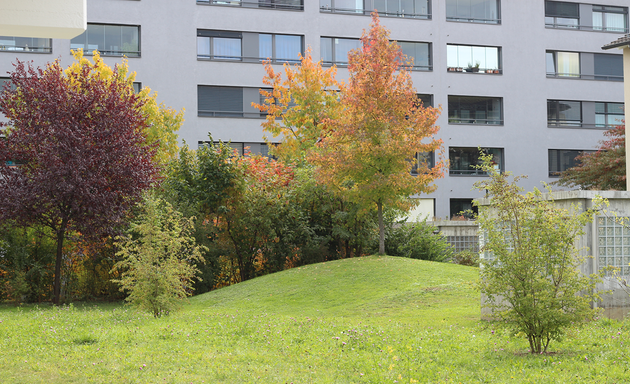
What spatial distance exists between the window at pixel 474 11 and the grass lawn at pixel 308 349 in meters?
28.3

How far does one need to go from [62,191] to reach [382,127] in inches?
374

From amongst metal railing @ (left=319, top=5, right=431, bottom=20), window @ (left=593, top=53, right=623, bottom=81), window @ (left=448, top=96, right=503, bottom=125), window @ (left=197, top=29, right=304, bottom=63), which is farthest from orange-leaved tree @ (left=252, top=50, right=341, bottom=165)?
window @ (left=593, top=53, right=623, bottom=81)

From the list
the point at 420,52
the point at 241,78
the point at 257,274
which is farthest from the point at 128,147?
the point at 420,52

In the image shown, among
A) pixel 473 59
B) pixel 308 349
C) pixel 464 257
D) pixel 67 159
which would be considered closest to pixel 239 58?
pixel 473 59

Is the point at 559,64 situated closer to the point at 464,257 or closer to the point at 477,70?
the point at 477,70

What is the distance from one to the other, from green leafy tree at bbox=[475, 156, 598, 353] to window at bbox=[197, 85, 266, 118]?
2739 centimetres

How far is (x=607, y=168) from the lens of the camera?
2833 centimetres

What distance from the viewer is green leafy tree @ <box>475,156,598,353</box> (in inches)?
309

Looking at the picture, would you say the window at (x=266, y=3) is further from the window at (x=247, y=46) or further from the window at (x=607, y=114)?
the window at (x=607, y=114)

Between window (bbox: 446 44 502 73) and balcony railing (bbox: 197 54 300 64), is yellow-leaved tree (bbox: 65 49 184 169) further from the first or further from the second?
window (bbox: 446 44 502 73)

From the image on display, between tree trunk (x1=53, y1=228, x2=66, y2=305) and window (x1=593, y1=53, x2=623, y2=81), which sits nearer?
tree trunk (x1=53, y1=228, x2=66, y2=305)

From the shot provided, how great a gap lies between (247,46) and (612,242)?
27508mm

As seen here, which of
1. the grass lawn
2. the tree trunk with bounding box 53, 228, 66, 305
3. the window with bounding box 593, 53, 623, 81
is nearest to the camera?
the grass lawn

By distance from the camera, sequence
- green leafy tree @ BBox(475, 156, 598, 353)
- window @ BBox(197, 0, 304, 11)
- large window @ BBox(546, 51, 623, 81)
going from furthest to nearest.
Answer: large window @ BBox(546, 51, 623, 81)
window @ BBox(197, 0, 304, 11)
green leafy tree @ BBox(475, 156, 598, 353)
